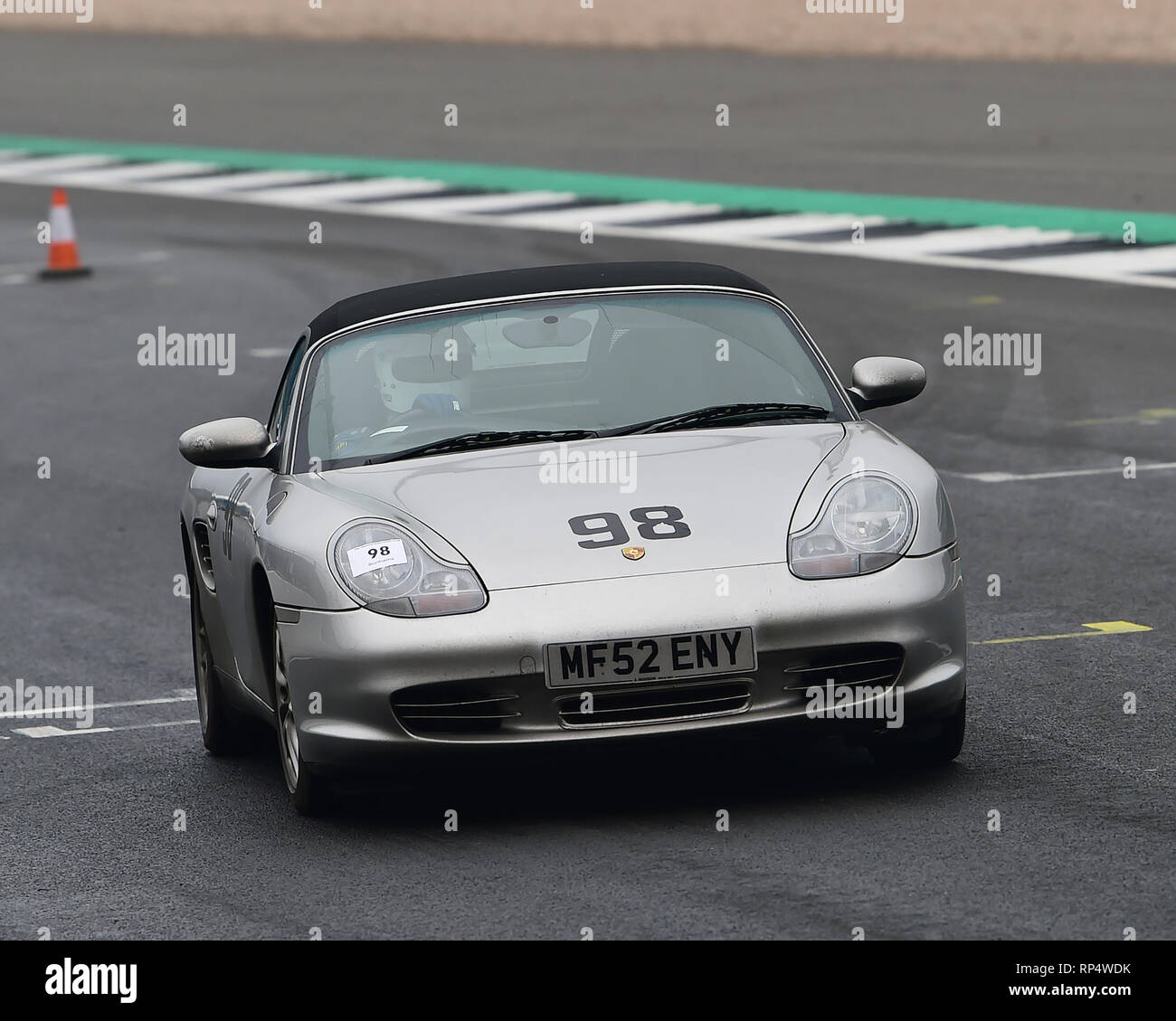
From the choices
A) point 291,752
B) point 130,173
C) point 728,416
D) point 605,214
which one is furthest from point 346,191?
point 291,752

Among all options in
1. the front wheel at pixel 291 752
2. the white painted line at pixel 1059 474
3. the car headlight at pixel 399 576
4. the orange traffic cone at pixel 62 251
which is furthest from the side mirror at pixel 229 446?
the orange traffic cone at pixel 62 251

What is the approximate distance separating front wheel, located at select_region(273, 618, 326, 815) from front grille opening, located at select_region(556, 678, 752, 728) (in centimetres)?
80

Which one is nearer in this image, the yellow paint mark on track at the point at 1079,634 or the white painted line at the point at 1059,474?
the yellow paint mark on track at the point at 1079,634

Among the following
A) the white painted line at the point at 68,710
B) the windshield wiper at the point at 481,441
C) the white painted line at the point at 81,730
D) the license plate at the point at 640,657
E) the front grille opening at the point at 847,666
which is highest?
the windshield wiper at the point at 481,441

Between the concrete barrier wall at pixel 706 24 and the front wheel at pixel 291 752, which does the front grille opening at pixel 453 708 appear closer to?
the front wheel at pixel 291 752

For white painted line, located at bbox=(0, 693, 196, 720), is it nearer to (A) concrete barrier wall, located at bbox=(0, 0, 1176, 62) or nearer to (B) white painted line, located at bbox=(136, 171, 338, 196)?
(B) white painted line, located at bbox=(136, 171, 338, 196)

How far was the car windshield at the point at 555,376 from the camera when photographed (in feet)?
24.2

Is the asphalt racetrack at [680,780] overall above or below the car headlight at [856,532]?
below

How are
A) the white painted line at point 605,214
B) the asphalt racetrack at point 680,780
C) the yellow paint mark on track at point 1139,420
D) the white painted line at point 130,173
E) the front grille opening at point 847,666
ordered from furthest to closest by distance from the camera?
the white painted line at point 130,173 → the white painted line at point 605,214 → the yellow paint mark on track at point 1139,420 → the front grille opening at point 847,666 → the asphalt racetrack at point 680,780

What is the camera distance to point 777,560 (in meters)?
6.59

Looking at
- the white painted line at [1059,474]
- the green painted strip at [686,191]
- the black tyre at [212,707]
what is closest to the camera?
the black tyre at [212,707]

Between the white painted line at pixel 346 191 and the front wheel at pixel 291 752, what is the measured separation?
21519mm

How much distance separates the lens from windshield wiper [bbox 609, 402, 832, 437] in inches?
288
